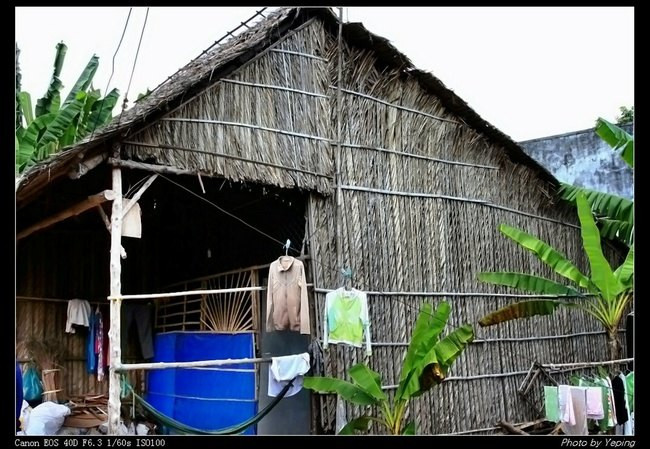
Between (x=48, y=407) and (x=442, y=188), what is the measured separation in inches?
221

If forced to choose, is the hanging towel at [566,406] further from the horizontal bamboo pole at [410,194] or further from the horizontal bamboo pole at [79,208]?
the horizontal bamboo pole at [79,208]

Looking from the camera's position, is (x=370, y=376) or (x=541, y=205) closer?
(x=370, y=376)

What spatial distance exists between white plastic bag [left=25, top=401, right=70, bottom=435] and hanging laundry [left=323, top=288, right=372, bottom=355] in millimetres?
3378

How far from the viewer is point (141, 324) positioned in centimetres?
995

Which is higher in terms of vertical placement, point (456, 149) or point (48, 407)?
point (456, 149)

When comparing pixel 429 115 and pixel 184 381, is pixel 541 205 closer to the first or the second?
pixel 429 115

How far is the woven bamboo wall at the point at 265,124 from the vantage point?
7.16 metres

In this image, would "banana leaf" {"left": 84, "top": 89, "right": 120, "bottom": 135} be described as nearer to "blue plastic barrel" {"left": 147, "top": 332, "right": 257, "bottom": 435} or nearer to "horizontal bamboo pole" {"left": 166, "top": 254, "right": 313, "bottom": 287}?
"horizontal bamboo pole" {"left": 166, "top": 254, "right": 313, "bottom": 287}

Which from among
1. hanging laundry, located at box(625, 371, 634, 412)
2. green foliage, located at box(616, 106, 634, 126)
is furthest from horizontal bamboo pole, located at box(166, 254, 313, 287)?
green foliage, located at box(616, 106, 634, 126)

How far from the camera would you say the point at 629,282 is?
7863 millimetres

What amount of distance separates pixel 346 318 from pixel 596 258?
277 centimetres

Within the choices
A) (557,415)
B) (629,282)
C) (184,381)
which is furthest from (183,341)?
(629,282)

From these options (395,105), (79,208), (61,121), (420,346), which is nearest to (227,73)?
(79,208)

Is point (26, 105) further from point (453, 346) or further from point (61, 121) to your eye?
point (453, 346)
